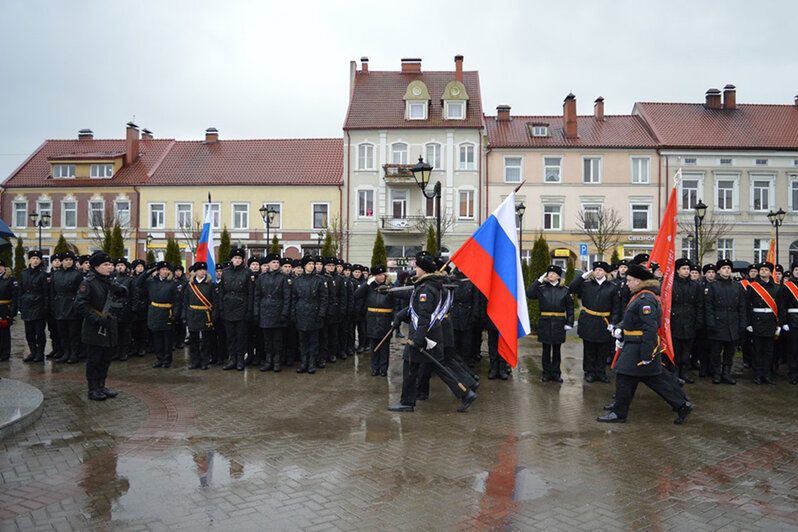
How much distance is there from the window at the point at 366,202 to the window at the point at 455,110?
7262 mm

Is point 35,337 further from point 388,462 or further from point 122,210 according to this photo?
point 122,210

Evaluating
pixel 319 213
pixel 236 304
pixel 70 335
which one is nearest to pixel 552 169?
pixel 319 213

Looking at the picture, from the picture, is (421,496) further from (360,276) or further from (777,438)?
(360,276)

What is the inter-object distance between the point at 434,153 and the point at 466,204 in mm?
4014

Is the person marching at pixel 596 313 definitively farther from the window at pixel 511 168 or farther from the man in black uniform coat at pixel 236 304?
the window at pixel 511 168

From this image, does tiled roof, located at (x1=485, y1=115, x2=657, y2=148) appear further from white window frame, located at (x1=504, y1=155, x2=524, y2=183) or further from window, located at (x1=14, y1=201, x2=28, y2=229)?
window, located at (x1=14, y1=201, x2=28, y2=229)


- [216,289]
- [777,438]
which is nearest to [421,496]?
[777,438]

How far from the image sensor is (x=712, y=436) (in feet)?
23.4

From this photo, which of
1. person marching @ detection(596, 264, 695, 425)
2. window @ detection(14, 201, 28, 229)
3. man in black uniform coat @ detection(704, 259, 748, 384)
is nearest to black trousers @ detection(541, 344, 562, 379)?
person marching @ detection(596, 264, 695, 425)

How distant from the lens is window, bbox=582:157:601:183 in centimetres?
3922

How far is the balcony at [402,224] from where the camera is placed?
125 ft

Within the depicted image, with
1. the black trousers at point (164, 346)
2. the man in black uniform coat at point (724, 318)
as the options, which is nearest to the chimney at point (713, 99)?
the man in black uniform coat at point (724, 318)

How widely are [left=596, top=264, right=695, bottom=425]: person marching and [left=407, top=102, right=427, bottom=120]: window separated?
32.9 meters

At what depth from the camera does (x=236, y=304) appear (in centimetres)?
1100
